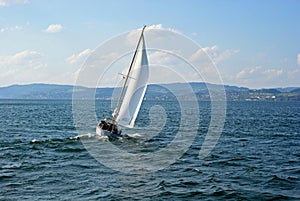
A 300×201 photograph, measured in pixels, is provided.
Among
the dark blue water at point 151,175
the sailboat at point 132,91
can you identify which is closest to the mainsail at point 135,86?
the sailboat at point 132,91

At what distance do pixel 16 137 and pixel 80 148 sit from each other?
17818 millimetres

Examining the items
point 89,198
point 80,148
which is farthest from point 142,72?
point 89,198

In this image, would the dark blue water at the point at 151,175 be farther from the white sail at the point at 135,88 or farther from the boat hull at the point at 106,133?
the white sail at the point at 135,88

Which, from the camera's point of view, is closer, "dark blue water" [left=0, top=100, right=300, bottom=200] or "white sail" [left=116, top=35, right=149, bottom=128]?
"dark blue water" [left=0, top=100, right=300, bottom=200]

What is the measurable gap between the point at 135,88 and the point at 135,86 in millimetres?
326

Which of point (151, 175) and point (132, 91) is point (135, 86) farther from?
point (151, 175)

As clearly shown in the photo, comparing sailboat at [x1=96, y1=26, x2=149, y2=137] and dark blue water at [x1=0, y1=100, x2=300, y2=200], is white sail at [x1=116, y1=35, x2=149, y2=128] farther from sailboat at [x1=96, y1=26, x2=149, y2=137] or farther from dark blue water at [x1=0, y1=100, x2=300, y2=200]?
dark blue water at [x1=0, y1=100, x2=300, y2=200]

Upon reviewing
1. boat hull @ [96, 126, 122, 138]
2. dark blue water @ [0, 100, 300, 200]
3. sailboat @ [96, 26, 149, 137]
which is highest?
sailboat @ [96, 26, 149, 137]

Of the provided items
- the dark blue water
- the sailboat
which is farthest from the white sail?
the dark blue water

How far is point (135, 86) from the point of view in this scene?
200ft

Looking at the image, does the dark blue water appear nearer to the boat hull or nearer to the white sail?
the boat hull

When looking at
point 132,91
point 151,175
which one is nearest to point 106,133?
point 132,91

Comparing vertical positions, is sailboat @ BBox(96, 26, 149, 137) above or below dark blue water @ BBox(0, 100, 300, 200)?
above

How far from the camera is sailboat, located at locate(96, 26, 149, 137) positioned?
60.9 metres
